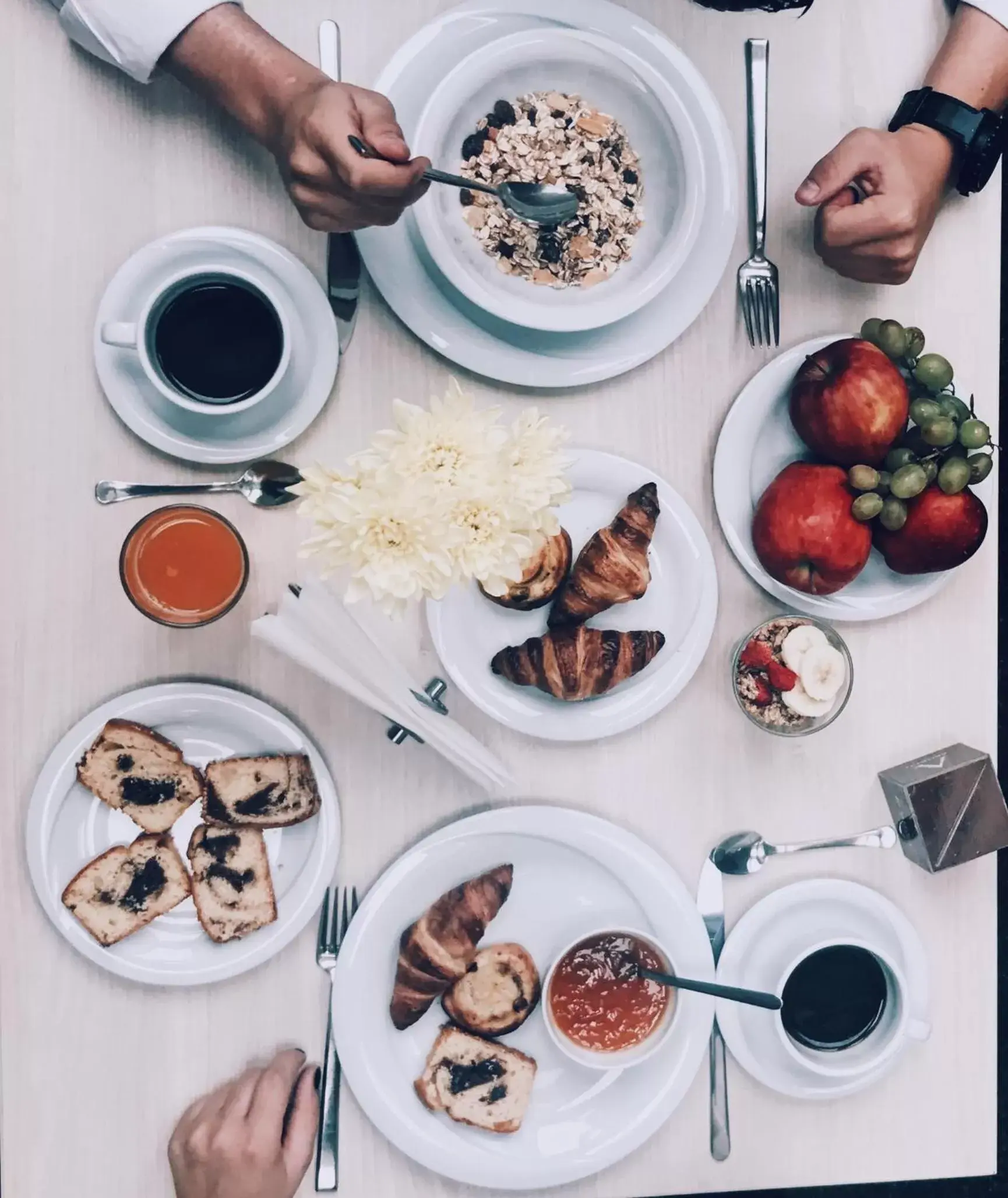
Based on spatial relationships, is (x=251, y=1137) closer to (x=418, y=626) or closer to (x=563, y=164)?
(x=418, y=626)

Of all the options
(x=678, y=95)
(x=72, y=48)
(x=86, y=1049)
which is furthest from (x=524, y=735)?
(x=72, y=48)

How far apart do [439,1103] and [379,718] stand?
15.5 inches

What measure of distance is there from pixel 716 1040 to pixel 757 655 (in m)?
0.40

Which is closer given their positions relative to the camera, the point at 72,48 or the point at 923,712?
the point at 72,48

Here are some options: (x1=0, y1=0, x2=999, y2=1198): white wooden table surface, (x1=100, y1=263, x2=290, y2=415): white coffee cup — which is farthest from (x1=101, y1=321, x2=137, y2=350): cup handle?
(x1=0, y1=0, x2=999, y2=1198): white wooden table surface

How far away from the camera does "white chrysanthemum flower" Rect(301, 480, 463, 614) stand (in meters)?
0.67

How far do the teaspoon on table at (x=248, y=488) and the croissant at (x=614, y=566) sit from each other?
0.95 ft

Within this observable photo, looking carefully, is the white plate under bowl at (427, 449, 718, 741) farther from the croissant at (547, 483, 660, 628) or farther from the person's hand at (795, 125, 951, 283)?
the person's hand at (795, 125, 951, 283)

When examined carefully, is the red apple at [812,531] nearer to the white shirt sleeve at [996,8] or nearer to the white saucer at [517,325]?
the white saucer at [517,325]

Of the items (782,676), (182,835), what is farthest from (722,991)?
(182,835)

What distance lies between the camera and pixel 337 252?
0.93 m

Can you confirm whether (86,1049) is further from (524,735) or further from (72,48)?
(72,48)

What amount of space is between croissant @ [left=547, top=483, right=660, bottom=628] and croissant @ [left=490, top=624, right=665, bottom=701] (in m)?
0.03

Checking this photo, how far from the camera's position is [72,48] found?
922 millimetres
